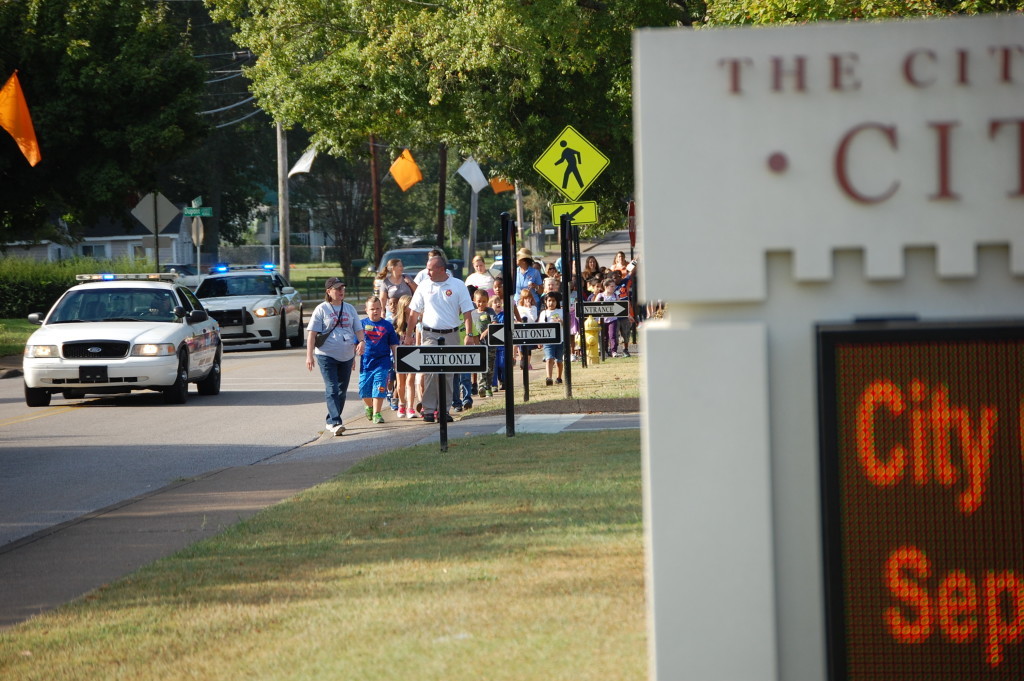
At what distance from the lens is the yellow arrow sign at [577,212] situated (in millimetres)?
18109

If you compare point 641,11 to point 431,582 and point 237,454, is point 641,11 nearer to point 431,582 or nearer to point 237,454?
point 237,454

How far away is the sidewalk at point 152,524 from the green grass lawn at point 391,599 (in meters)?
0.38

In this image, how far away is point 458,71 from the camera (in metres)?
25.1

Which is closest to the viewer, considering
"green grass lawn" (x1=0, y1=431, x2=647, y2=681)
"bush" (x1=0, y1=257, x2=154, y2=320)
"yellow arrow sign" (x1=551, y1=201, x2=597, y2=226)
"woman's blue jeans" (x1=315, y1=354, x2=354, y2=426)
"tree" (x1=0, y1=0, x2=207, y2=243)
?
"green grass lawn" (x1=0, y1=431, x2=647, y2=681)

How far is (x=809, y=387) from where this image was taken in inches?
146

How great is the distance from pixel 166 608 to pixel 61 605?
2.48 feet

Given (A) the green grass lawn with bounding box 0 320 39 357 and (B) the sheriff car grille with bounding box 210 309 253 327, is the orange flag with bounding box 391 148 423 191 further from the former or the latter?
(A) the green grass lawn with bounding box 0 320 39 357

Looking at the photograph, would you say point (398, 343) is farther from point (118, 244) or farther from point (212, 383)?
point (118, 244)

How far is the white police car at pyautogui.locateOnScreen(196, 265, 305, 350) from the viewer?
30.4 metres

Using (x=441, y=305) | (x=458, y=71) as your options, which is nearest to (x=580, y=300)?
(x=441, y=305)

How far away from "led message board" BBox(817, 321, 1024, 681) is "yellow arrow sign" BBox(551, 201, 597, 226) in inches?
568

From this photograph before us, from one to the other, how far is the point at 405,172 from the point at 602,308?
22.5m

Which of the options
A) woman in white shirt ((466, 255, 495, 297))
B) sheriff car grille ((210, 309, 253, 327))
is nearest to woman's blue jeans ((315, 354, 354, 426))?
woman in white shirt ((466, 255, 495, 297))

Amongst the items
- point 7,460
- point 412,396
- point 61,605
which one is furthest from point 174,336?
point 61,605
